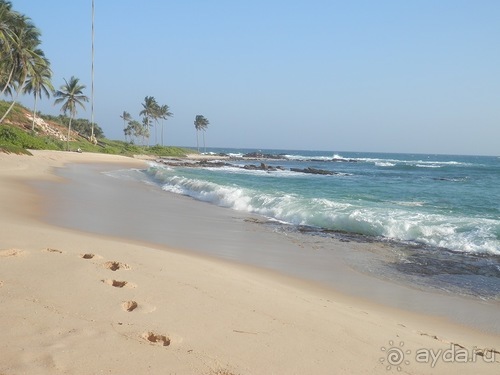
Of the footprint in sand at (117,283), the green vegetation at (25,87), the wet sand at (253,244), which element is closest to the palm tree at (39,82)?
the green vegetation at (25,87)

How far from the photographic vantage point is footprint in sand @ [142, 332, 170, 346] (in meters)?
3.46

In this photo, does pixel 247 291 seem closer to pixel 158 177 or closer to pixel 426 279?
pixel 426 279

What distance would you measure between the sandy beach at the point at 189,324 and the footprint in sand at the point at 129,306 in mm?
11

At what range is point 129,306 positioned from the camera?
4.12m

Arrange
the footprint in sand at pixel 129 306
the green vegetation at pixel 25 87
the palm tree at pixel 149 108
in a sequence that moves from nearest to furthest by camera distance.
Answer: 1. the footprint in sand at pixel 129 306
2. the green vegetation at pixel 25 87
3. the palm tree at pixel 149 108

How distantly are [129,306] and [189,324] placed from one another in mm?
677

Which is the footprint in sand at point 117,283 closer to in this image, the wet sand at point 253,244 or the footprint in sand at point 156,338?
the footprint in sand at point 156,338

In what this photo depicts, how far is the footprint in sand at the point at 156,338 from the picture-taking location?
3462 mm

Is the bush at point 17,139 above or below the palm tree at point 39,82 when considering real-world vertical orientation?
below

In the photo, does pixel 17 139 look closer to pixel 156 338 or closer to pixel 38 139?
pixel 38 139

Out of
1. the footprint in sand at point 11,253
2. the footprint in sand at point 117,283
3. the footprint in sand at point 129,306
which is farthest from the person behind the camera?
the footprint in sand at point 11,253

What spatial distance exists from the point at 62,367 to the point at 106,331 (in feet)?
1.94

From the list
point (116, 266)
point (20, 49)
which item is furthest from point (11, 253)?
point (20, 49)

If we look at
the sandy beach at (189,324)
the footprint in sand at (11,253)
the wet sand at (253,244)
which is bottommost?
the wet sand at (253,244)
